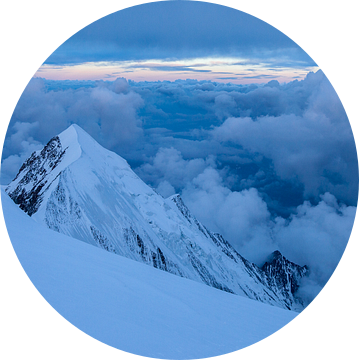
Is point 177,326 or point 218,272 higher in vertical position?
point 177,326

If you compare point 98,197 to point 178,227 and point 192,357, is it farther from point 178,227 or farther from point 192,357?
point 192,357

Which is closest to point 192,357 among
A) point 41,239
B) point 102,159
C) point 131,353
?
point 131,353

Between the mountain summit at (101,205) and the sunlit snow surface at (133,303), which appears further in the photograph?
the mountain summit at (101,205)

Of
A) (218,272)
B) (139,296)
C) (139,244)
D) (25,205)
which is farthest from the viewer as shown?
(218,272)

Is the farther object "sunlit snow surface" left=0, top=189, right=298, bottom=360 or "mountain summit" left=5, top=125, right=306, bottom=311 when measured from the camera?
"mountain summit" left=5, top=125, right=306, bottom=311
